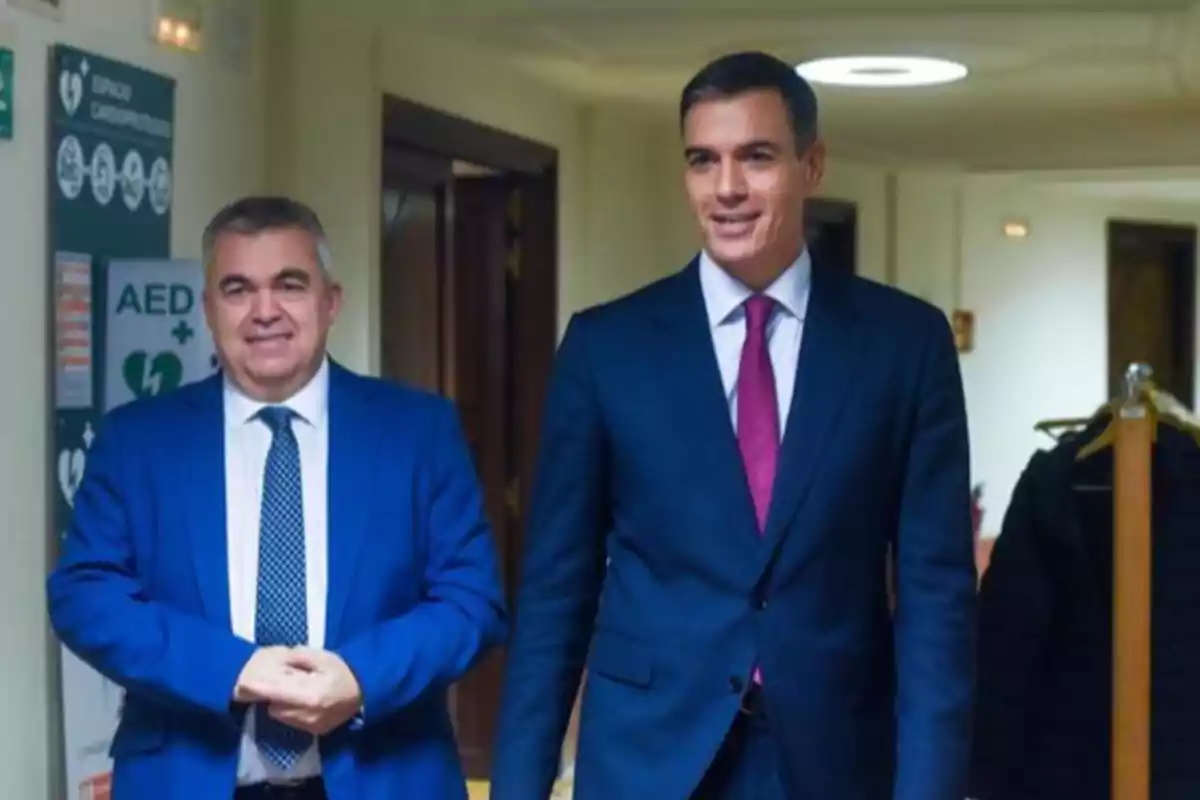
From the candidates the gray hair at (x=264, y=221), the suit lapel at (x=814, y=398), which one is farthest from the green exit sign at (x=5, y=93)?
the suit lapel at (x=814, y=398)

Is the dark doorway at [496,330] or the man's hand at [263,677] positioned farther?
the dark doorway at [496,330]

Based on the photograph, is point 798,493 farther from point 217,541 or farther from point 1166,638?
point 1166,638

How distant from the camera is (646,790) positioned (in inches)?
68.0

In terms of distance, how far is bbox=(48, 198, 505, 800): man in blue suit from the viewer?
1.88 metres

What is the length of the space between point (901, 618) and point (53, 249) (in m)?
1.44

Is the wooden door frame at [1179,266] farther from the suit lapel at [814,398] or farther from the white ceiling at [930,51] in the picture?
the suit lapel at [814,398]

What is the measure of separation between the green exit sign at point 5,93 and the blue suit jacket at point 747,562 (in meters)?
1.06

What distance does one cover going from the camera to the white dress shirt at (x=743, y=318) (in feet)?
5.78

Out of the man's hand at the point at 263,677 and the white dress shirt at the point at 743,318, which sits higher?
the white dress shirt at the point at 743,318

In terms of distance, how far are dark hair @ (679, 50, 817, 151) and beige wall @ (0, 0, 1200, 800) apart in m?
1.17

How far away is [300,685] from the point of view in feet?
6.07

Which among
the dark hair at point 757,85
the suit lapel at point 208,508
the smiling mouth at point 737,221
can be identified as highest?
the dark hair at point 757,85

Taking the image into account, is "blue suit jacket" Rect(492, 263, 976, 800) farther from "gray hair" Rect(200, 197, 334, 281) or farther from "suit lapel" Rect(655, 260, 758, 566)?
"gray hair" Rect(200, 197, 334, 281)

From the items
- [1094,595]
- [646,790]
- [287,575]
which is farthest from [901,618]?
[1094,595]
